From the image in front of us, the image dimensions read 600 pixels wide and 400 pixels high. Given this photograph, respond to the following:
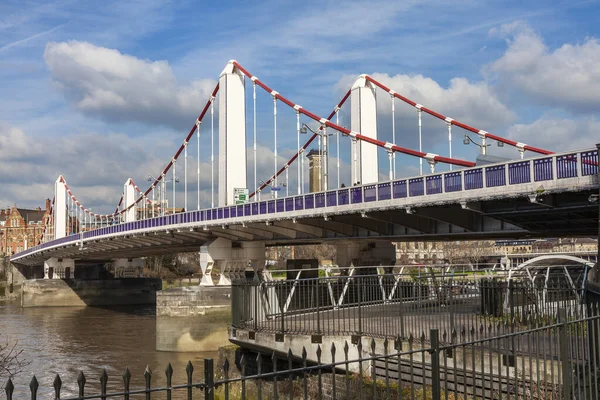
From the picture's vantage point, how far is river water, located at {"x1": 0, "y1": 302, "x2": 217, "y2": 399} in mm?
27562

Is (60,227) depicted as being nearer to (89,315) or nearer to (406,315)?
(89,315)

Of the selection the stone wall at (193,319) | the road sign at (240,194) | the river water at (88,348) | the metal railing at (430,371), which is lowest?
the river water at (88,348)

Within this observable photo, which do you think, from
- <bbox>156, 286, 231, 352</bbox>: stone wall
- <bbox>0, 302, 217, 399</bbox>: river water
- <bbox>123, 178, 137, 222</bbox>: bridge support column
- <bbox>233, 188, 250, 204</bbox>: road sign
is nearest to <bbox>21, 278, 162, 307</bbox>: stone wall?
<bbox>0, 302, 217, 399</bbox>: river water

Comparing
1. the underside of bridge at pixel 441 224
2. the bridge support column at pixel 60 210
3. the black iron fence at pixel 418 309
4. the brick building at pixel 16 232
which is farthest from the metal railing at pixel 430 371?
the brick building at pixel 16 232

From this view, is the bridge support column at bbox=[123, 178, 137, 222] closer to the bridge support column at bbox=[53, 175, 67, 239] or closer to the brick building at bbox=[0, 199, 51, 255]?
the bridge support column at bbox=[53, 175, 67, 239]

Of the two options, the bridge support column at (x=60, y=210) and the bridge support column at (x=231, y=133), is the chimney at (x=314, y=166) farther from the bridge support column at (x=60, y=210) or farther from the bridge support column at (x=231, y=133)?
the bridge support column at (x=60, y=210)

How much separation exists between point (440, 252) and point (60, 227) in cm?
6201

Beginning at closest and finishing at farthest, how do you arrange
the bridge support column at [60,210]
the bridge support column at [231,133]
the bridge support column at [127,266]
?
the bridge support column at [231,133], the bridge support column at [127,266], the bridge support column at [60,210]

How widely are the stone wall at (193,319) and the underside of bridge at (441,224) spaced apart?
167 inches

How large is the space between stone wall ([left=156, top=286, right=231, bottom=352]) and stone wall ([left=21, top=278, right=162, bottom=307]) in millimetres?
41186

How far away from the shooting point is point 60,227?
100812 mm

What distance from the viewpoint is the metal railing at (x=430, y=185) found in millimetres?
21500

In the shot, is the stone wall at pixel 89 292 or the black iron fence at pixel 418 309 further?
the stone wall at pixel 89 292

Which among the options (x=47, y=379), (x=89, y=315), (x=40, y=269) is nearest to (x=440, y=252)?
(x=40, y=269)
